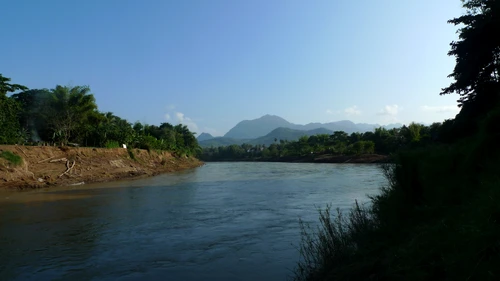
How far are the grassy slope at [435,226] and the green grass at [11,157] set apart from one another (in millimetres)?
23868

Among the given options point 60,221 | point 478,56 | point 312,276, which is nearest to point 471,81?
point 478,56

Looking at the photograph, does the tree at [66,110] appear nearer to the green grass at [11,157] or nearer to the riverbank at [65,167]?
the riverbank at [65,167]

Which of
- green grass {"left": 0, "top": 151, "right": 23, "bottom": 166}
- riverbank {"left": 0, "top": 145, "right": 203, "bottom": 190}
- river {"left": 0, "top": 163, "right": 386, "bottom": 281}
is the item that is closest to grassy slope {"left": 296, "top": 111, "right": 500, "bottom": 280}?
river {"left": 0, "top": 163, "right": 386, "bottom": 281}

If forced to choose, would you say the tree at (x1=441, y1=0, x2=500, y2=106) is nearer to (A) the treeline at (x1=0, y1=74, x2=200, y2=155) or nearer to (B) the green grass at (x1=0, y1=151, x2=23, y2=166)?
(B) the green grass at (x1=0, y1=151, x2=23, y2=166)

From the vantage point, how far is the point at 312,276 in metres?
5.44

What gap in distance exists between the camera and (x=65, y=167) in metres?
27.5

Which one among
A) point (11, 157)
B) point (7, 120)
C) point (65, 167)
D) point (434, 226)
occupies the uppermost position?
point (7, 120)

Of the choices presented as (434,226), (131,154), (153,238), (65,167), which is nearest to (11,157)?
(65,167)

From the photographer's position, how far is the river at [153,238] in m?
7.11

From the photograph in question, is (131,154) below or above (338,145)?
below

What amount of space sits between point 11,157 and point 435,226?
2615cm

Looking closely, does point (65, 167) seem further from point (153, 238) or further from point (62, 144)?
point (153, 238)

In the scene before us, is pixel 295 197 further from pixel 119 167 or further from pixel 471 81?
pixel 119 167

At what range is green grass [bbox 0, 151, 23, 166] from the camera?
22.8 m
